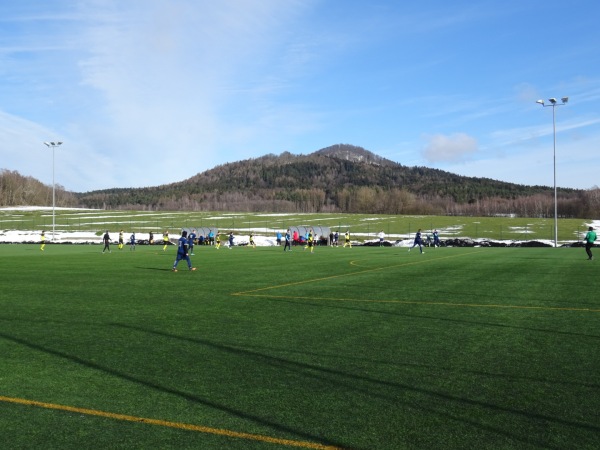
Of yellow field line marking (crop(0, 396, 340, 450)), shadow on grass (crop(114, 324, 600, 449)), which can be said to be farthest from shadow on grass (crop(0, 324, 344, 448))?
shadow on grass (crop(114, 324, 600, 449))

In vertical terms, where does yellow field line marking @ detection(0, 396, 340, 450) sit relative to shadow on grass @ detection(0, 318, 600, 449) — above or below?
above

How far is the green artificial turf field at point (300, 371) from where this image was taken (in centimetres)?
508

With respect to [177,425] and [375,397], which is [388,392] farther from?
[177,425]

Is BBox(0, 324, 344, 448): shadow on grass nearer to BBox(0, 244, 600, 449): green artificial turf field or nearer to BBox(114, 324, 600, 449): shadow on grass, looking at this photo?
BBox(0, 244, 600, 449): green artificial turf field

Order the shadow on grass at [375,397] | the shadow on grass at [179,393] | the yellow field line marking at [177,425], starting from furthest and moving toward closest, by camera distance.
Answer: the shadow on grass at [375,397]
the shadow on grass at [179,393]
the yellow field line marking at [177,425]

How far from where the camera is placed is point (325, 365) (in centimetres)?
751

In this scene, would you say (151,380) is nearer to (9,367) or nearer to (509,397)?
(9,367)

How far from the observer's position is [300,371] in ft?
23.6

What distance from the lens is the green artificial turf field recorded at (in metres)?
5.08

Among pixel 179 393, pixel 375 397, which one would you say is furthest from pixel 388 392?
pixel 179 393

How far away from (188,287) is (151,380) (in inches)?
425

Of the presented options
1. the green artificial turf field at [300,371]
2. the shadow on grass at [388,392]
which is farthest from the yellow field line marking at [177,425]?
the shadow on grass at [388,392]

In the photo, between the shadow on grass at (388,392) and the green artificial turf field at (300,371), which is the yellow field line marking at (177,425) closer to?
the green artificial turf field at (300,371)

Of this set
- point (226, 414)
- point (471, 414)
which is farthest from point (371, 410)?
point (226, 414)
